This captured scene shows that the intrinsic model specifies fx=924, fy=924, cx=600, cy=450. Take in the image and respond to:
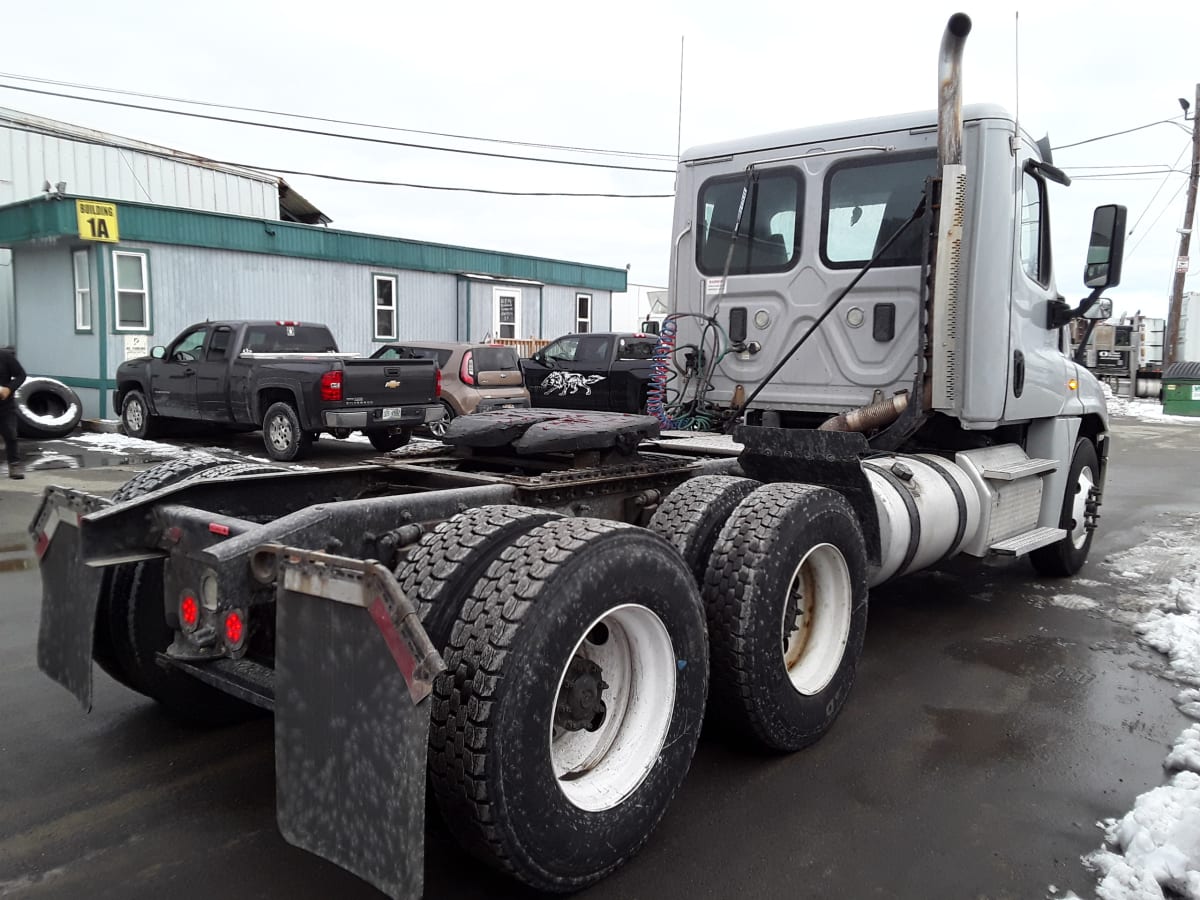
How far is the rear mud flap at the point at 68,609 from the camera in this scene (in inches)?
117

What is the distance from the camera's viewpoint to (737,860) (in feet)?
→ 9.73

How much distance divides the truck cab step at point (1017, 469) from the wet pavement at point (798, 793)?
991 millimetres

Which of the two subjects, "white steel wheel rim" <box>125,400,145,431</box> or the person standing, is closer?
the person standing

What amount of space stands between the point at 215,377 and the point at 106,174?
1216 centimetres

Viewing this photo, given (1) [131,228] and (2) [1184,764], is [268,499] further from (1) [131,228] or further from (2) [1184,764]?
(1) [131,228]

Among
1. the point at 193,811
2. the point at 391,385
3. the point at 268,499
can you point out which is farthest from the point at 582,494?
the point at 391,385

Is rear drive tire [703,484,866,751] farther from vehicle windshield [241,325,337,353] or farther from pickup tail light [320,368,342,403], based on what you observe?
vehicle windshield [241,325,337,353]

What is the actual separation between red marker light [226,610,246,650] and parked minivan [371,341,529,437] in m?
11.3

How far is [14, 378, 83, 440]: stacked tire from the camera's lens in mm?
14633

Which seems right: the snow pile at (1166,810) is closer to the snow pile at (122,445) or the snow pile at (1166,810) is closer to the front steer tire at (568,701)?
the front steer tire at (568,701)

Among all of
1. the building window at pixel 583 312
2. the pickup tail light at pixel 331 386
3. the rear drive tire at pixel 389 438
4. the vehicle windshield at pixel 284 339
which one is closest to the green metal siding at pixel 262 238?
the building window at pixel 583 312

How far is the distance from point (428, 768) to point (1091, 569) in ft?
21.0

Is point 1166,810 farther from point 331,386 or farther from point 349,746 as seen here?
point 331,386

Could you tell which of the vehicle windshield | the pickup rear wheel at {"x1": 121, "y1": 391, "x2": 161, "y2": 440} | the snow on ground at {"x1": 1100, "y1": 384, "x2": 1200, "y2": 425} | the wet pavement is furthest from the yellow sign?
the snow on ground at {"x1": 1100, "y1": 384, "x2": 1200, "y2": 425}
